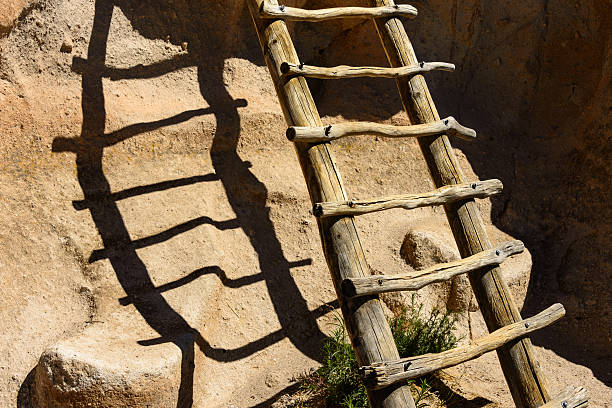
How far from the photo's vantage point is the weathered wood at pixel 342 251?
7.18 ft

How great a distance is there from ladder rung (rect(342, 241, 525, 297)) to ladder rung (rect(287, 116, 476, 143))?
0.56 m

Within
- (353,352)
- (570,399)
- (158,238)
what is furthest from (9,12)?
(570,399)

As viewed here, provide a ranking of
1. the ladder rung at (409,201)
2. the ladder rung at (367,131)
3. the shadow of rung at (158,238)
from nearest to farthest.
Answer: the ladder rung at (409,201)
the ladder rung at (367,131)
the shadow of rung at (158,238)

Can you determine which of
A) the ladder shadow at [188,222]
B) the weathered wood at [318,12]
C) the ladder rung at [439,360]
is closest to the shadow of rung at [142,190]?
the ladder shadow at [188,222]

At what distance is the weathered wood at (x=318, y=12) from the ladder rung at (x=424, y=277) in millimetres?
1178

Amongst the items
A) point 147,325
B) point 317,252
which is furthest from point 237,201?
point 147,325

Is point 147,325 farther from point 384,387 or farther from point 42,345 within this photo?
point 384,387

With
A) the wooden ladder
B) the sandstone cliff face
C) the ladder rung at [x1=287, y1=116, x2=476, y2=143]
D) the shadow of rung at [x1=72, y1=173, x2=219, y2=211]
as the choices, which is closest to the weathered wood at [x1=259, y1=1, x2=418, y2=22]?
the wooden ladder

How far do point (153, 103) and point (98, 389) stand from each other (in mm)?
1498

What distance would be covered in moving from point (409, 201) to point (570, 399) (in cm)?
95

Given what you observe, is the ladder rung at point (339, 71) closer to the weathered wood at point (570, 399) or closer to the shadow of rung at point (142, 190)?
the shadow of rung at point (142, 190)

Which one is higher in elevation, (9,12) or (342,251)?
(9,12)

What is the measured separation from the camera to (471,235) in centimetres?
257

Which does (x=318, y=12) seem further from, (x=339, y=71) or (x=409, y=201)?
(x=409, y=201)
